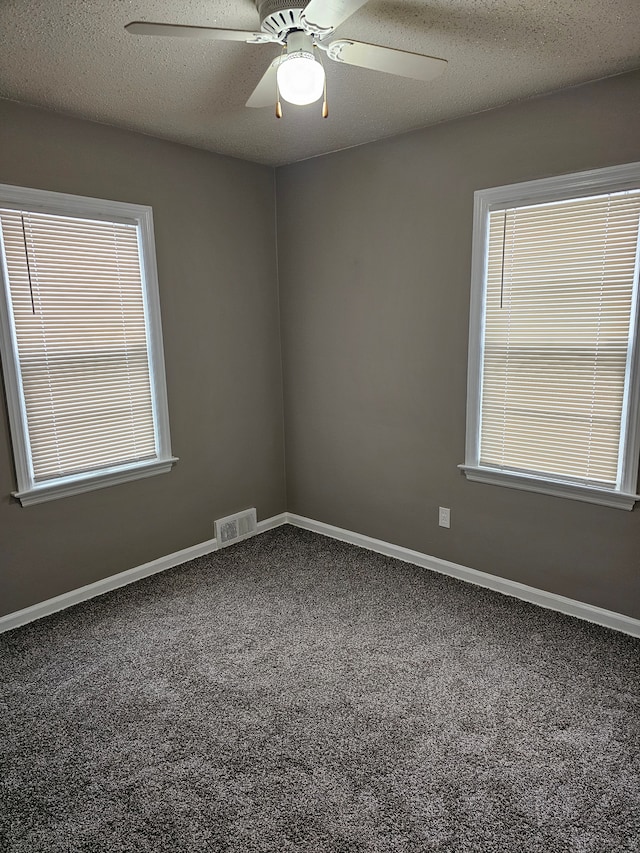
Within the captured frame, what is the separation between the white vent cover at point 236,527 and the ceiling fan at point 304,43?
2.63 metres

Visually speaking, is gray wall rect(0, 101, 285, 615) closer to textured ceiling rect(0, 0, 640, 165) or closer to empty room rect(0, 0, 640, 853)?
empty room rect(0, 0, 640, 853)

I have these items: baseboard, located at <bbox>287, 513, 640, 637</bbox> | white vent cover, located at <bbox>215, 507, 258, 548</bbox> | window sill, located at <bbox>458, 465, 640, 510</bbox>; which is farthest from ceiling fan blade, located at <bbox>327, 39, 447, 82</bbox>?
white vent cover, located at <bbox>215, 507, 258, 548</bbox>

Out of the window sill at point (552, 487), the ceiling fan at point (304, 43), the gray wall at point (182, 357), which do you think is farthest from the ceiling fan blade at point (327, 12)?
the window sill at point (552, 487)

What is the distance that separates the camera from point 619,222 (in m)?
2.39

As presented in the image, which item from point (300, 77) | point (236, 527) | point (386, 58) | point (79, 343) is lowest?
point (236, 527)

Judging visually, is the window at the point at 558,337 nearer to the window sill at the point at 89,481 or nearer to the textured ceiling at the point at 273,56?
the textured ceiling at the point at 273,56

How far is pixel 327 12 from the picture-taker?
152 centimetres

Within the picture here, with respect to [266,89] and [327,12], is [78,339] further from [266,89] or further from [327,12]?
[327,12]

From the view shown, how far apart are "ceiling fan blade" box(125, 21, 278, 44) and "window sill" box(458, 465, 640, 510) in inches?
89.3

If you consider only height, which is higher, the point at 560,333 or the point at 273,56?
the point at 273,56

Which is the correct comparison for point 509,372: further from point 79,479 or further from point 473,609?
point 79,479

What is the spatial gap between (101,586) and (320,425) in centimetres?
173

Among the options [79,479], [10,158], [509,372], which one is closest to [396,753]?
[509,372]

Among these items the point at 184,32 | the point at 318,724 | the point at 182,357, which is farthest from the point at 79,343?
the point at 318,724
